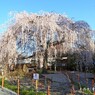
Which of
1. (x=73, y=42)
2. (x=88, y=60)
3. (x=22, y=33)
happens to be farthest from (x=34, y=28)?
(x=88, y=60)

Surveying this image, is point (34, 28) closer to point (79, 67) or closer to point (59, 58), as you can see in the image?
point (59, 58)

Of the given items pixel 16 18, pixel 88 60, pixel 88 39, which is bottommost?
pixel 88 60

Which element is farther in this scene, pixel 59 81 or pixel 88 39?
pixel 88 39

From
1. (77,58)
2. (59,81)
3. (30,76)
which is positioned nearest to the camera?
(59,81)

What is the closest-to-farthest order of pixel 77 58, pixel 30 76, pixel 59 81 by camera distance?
1. pixel 59 81
2. pixel 30 76
3. pixel 77 58

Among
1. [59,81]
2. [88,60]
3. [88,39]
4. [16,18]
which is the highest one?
[16,18]

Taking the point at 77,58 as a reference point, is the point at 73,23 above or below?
above

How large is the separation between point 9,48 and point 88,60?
24.2 feet

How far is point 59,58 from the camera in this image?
31.0m

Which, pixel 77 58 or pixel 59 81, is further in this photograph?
pixel 77 58

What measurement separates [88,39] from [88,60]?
6.38 ft

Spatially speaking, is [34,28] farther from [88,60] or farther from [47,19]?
[88,60]

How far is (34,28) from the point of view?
28547 millimetres

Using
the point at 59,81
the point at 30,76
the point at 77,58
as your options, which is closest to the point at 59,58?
the point at 77,58
